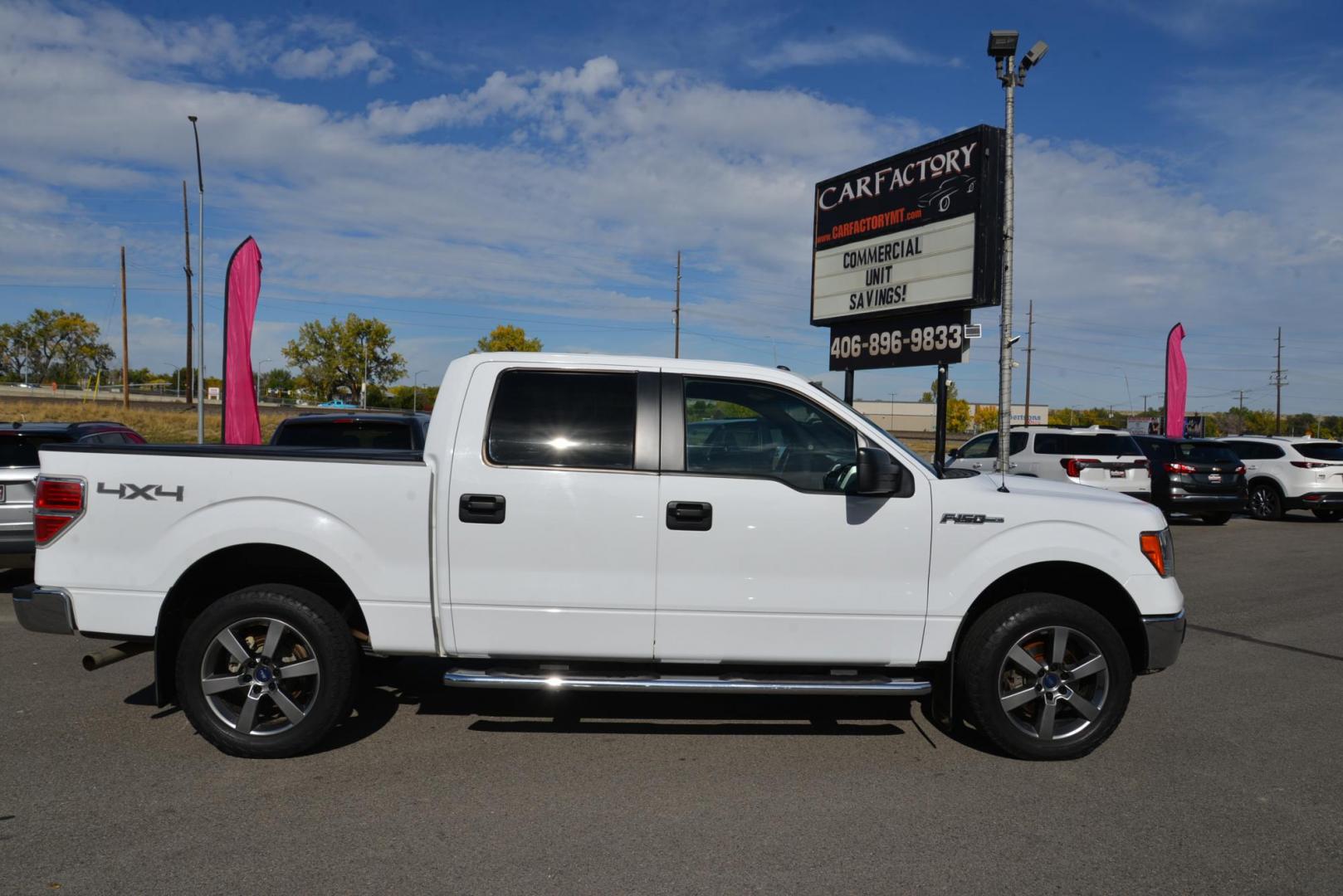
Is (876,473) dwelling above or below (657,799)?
above

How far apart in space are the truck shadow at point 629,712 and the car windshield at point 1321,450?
16607mm

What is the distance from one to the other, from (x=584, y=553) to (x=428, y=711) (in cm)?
169

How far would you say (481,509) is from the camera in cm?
450

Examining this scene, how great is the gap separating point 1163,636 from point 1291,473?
16618mm

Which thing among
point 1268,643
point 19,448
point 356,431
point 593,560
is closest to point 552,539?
point 593,560

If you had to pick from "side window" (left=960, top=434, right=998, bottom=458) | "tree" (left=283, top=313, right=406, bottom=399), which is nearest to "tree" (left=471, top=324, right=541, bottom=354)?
"tree" (left=283, top=313, right=406, bottom=399)

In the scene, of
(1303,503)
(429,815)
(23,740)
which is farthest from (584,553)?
(1303,503)

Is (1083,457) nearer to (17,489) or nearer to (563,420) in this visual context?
(563,420)

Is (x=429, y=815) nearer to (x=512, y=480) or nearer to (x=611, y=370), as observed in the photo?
(x=512, y=480)

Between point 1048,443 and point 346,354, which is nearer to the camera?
point 1048,443

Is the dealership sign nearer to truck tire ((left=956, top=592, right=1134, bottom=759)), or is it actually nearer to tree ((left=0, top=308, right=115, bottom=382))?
truck tire ((left=956, top=592, right=1134, bottom=759))

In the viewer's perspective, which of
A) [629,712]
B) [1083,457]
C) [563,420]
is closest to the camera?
[563,420]

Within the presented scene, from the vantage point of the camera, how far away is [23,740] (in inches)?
190

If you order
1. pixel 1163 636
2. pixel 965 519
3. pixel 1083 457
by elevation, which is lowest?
pixel 1163 636
